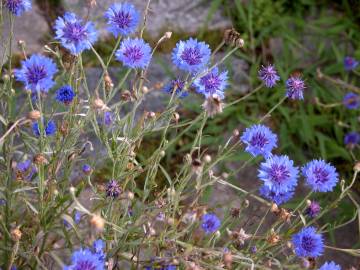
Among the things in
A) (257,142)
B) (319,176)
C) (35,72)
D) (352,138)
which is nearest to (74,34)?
(35,72)

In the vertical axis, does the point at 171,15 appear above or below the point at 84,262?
above

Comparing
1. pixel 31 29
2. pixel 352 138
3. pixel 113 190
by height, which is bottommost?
pixel 113 190

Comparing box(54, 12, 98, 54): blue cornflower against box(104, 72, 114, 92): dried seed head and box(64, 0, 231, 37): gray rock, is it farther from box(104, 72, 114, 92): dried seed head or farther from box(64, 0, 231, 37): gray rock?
box(64, 0, 231, 37): gray rock

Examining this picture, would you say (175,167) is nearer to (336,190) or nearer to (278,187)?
(336,190)

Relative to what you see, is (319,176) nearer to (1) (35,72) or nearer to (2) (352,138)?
(1) (35,72)

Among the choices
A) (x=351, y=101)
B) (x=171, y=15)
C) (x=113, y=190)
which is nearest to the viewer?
(x=113, y=190)

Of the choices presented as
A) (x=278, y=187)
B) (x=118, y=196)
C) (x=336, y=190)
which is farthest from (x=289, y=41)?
(x=118, y=196)

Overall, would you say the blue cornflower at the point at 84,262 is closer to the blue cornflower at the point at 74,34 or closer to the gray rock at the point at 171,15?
the blue cornflower at the point at 74,34
